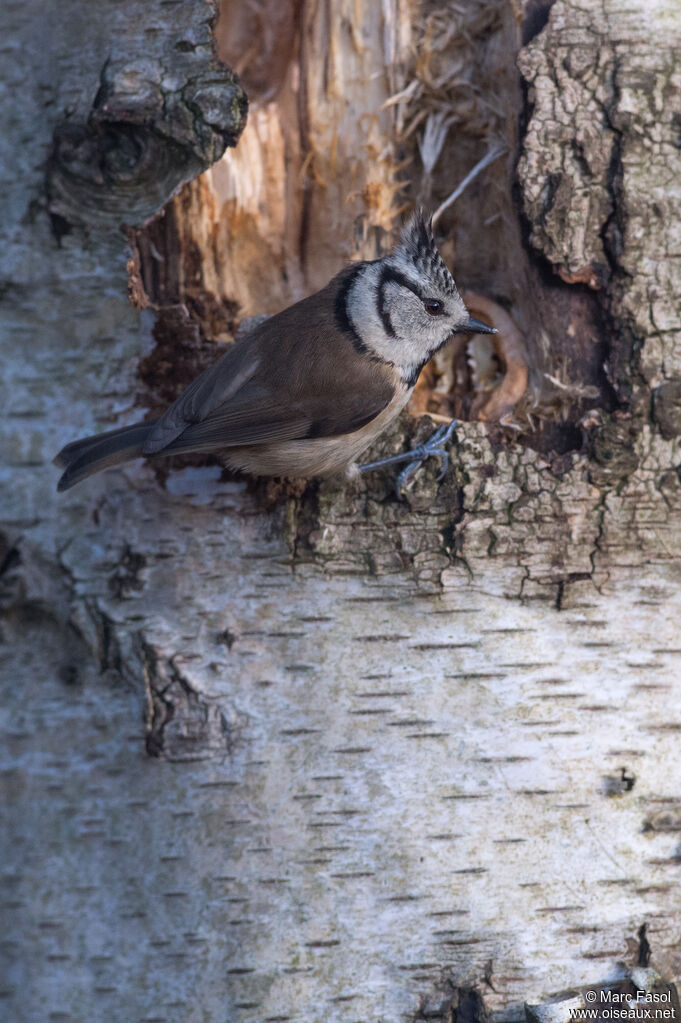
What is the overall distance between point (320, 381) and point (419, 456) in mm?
Result: 391

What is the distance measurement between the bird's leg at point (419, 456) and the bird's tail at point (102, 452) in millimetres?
542

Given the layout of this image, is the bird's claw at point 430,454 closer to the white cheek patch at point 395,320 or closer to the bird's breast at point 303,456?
the bird's breast at point 303,456

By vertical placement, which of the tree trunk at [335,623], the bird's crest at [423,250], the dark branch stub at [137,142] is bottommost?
the tree trunk at [335,623]

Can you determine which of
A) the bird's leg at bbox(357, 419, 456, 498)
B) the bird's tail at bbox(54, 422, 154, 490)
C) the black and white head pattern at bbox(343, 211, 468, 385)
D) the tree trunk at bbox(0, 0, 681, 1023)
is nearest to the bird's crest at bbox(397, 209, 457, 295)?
the black and white head pattern at bbox(343, 211, 468, 385)

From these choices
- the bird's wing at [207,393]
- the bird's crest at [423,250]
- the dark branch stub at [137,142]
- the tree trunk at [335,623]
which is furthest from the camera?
the bird's crest at [423,250]

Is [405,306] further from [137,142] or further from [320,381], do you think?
[137,142]

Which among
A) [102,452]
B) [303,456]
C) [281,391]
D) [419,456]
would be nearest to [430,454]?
[419,456]

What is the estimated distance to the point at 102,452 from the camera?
7.14 feet

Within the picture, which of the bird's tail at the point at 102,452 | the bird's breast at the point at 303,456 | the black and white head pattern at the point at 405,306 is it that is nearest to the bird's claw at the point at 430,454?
the bird's breast at the point at 303,456

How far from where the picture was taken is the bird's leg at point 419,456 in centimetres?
216

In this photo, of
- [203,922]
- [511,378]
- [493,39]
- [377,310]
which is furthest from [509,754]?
[493,39]

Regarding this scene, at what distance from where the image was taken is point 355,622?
2.13 metres

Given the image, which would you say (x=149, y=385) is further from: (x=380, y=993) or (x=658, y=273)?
(x=380, y=993)

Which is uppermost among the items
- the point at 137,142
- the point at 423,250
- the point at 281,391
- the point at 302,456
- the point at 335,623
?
the point at 137,142
